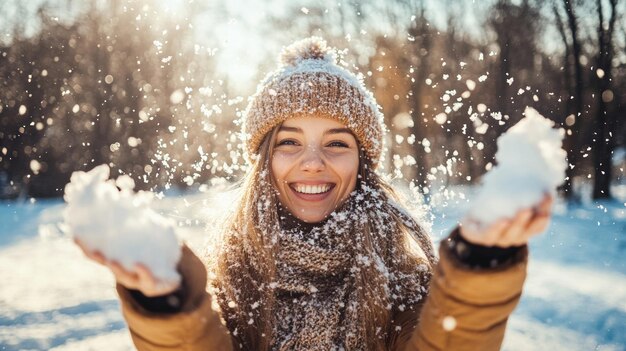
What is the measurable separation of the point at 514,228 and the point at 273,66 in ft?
54.3

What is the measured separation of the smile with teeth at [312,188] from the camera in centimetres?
236

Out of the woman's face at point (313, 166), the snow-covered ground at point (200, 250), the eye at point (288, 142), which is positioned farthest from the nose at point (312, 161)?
the snow-covered ground at point (200, 250)

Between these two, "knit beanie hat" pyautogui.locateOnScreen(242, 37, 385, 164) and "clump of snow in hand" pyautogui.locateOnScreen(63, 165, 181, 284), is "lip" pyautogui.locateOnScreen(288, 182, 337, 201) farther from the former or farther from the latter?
"clump of snow in hand" pyautogui.locateOnScreen(63, 165, 181, 284)

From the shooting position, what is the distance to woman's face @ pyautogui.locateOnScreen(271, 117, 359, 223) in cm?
235

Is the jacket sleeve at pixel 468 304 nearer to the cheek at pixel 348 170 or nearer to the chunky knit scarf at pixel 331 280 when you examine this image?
the chunky knit scarf at pixel 331 280

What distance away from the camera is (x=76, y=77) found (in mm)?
25094

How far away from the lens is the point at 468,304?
49.7 inches

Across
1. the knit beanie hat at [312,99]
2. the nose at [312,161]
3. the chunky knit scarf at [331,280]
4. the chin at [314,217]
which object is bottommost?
the chunky knit scarf at [331,280]

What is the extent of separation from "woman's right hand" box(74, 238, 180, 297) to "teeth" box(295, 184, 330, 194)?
3.91 feet

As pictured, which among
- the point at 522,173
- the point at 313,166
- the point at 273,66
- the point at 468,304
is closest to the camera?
the point at 522,173

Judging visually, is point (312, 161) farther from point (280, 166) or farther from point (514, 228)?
point (514, 228)

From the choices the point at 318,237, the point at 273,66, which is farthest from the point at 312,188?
the point at 273,66

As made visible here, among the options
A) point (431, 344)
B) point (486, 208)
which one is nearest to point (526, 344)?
point (431, 344)

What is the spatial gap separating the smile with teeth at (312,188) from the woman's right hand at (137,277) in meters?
1.19
